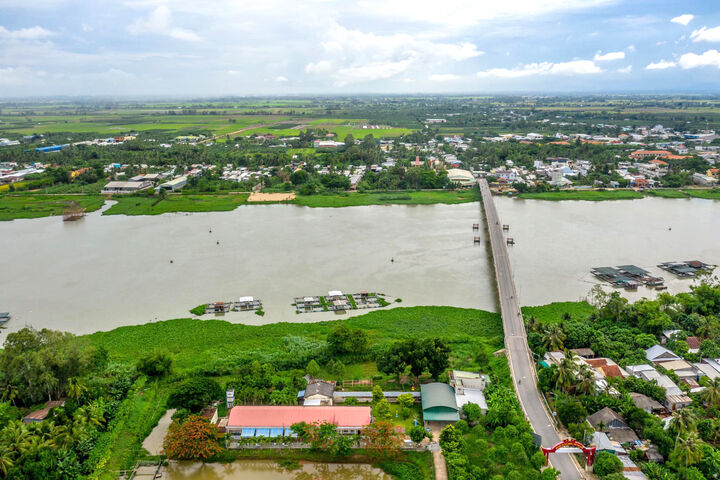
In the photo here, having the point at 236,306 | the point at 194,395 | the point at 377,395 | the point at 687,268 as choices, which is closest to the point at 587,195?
the point at 687,268

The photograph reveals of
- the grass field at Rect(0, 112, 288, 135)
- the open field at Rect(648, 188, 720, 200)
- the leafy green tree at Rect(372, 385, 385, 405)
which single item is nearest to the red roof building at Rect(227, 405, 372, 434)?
the leafy green tree at Rect(372, 385, 385, 405)

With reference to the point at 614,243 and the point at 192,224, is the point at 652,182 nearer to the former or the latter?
the point at 614,243

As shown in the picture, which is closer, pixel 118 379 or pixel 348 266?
A: pixel 118 379

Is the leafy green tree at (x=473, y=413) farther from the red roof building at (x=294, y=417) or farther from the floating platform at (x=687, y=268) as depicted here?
the floating platform at (x=687, y=268)

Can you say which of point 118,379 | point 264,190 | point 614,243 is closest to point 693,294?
point 614,243

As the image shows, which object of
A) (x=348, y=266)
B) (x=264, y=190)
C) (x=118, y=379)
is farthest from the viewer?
(x=264, y=190)

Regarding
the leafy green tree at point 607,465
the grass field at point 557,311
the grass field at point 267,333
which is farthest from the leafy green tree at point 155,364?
the grass field at point 557,311

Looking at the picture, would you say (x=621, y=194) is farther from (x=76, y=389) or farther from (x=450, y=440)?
(x=76, y=389)

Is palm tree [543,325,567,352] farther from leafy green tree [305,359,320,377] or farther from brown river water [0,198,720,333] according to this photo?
leafy green tree [305,359,320,377]
